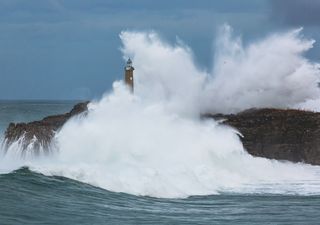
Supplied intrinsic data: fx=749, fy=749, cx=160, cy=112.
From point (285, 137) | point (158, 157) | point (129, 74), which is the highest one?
point (129, 74)

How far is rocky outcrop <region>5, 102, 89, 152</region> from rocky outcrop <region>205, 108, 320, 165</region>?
531 cm

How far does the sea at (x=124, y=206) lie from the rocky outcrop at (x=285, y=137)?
5.61m

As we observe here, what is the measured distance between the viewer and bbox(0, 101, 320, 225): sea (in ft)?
43.6

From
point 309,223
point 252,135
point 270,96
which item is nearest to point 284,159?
point 252,135

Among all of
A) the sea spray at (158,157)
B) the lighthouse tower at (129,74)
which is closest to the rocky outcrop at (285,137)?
the sea spray at (158,157)

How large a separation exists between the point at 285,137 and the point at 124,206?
9.80 meters

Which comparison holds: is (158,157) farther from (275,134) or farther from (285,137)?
(285,137)

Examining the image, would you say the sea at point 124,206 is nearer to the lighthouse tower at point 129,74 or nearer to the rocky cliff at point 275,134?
the rocky cliff at point 275,134

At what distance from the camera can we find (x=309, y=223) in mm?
13445

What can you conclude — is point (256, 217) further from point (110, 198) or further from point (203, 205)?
point (110, 198)

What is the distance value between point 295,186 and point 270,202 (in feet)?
11.8

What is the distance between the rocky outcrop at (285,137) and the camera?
2323 centimetres

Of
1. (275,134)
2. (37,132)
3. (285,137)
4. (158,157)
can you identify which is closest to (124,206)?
(158,157)

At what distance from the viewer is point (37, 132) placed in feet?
74.2
